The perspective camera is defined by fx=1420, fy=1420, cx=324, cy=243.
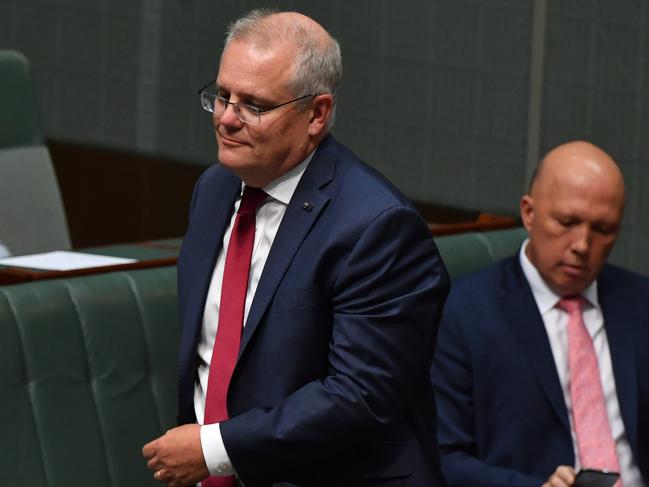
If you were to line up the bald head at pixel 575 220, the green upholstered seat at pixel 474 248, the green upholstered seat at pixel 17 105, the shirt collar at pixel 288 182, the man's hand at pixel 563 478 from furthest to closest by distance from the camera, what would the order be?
1. the green upholstered seat at pixel 17 105
2. the green upholstered seat at pixel 474 248
3. the bald head at pixel 575 220
4. the man's hand at pixel 563 478
5. the shirt collar at pixel 288 182

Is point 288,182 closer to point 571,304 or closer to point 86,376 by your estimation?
point 86,376

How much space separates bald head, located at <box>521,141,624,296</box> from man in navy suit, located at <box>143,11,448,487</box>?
900 millimetres

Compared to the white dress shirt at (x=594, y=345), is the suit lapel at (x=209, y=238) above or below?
above

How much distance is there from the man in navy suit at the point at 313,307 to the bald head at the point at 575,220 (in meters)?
0.90

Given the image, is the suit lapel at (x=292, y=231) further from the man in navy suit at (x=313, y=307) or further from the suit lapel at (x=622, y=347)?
the suit lapel at (x=622, y=347)

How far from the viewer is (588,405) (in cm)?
286

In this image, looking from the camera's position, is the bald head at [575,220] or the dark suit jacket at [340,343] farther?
the bald head at [575,220]

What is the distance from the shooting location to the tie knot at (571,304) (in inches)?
→ 116

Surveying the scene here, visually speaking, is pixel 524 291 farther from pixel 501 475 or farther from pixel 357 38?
pixel 357 38

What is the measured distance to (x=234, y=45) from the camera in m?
2.04

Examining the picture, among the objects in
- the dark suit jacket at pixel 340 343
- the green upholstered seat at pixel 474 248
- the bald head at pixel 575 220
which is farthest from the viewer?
the green upholstered seat at pixel 474 248

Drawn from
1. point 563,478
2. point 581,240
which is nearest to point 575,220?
point 581,240

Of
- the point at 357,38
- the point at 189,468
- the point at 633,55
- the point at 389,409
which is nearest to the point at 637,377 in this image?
the point at 389,409

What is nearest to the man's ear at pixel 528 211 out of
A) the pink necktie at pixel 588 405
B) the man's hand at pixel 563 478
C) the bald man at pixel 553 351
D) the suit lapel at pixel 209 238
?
the bald man at pixel 553 351
